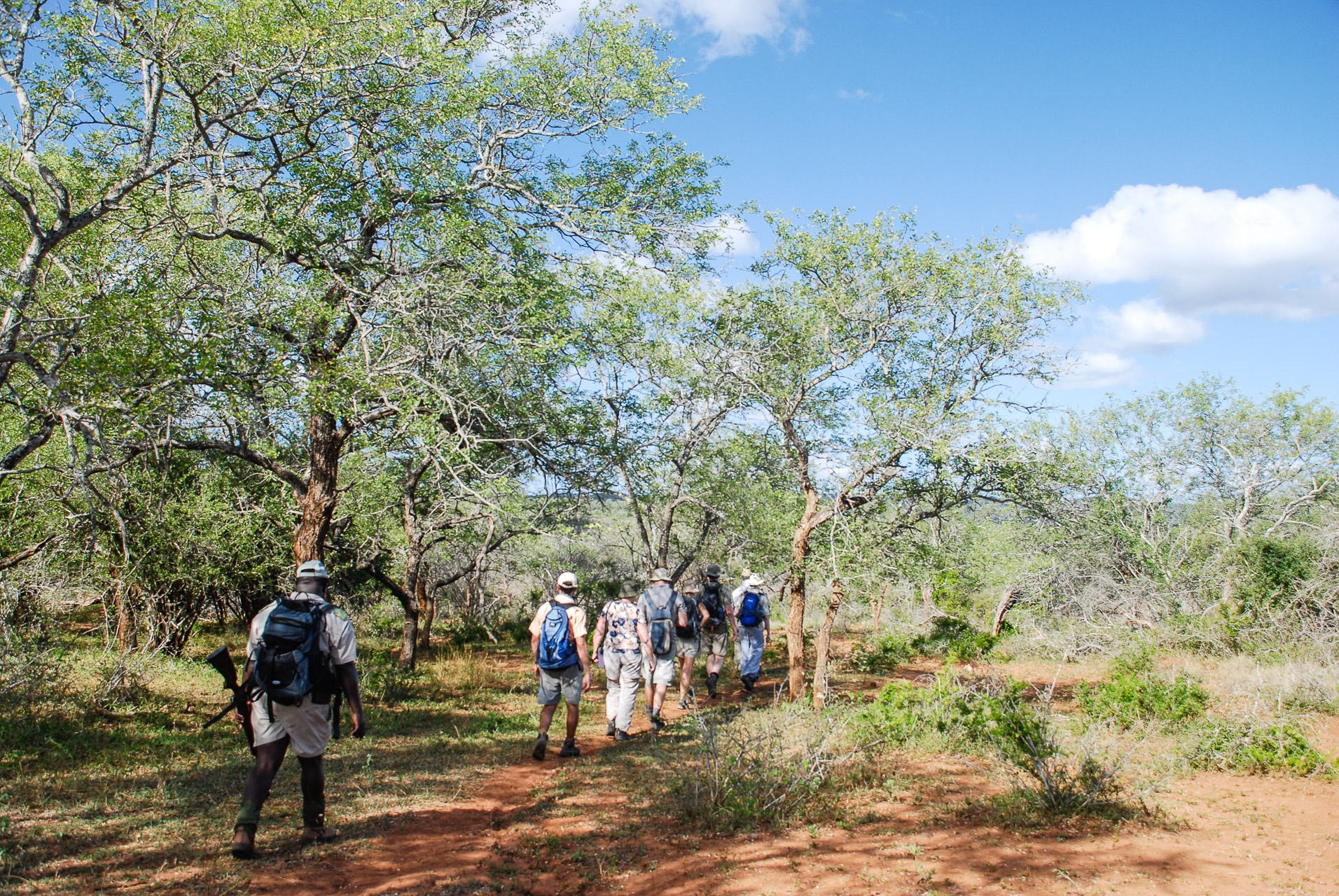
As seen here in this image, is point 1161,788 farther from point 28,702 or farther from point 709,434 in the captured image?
point 28,702

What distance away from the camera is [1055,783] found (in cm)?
539

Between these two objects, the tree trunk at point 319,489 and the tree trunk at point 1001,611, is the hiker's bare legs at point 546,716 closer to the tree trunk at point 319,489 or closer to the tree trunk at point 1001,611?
the tree trunk at point 319,489

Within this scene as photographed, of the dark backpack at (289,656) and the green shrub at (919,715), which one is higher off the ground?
the dark backpack at (289,656)

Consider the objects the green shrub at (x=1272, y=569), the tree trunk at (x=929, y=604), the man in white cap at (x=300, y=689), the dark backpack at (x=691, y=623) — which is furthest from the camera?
the tree trunk at (x=929, y=604)

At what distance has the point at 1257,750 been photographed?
679cm

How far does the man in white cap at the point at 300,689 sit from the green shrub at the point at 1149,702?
23.5 feet

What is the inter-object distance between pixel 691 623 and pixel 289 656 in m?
6.05

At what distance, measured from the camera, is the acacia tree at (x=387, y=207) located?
23.3 ft

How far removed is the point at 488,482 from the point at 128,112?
4940 millimetres

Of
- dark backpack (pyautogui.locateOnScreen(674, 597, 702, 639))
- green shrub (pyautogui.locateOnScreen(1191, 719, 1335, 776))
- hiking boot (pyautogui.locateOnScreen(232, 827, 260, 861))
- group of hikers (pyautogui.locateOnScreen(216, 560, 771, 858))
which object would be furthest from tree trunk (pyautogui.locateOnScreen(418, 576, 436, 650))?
green shrub (pyautogui.locateOnScreen(1191, 719, 1335, 776))

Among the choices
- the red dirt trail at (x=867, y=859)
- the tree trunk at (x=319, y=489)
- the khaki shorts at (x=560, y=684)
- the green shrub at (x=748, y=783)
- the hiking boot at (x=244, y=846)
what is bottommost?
the red dirt trail at (x=867, y=859)

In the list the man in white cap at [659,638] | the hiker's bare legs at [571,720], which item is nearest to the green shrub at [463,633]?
the man in white cap at [659,638]

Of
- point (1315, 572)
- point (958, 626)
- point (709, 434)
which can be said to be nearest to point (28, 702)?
point (709, 434)

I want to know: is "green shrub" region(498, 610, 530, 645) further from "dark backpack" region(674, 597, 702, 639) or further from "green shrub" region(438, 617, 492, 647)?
"dark backpack" region(674, 597, 702, 639)
